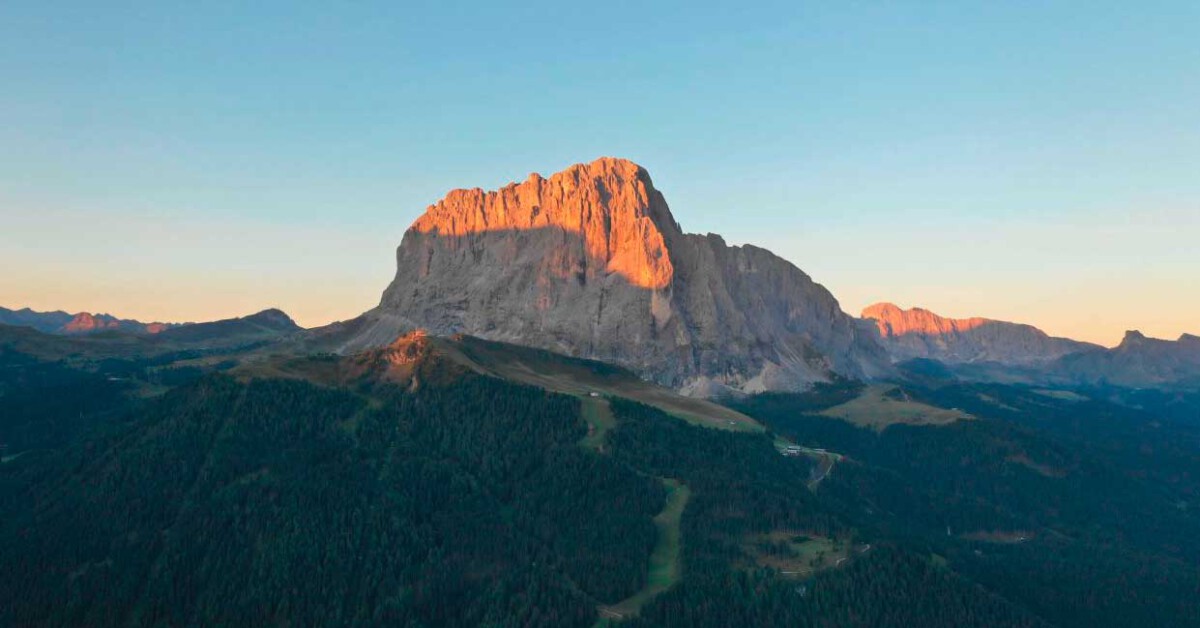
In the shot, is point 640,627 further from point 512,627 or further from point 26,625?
point 26,625

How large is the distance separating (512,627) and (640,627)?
25720 millimetres

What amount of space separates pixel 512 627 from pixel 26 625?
320 feet

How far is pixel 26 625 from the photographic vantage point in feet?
655

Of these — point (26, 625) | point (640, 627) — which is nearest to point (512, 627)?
point (640, 627)

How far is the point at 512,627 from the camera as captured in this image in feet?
654

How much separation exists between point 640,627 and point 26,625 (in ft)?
405
